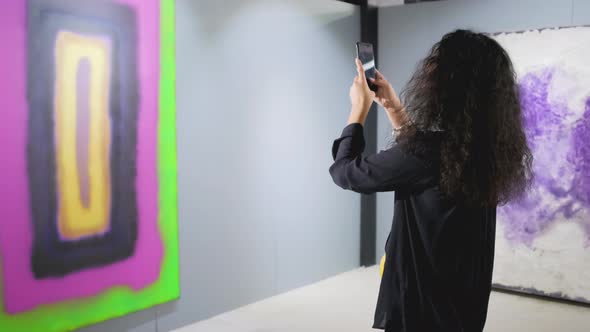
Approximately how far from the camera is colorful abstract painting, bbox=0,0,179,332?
238 cm

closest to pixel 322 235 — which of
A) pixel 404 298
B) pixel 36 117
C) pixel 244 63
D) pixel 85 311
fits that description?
pixel 244 63

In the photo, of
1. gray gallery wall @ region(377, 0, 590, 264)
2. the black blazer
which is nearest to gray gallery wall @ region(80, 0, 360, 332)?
gray gallery wall @ region(377, 0, 590, 264)

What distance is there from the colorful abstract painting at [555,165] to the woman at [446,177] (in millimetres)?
2146

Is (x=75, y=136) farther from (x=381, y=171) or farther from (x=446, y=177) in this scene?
(x=446, y=177)

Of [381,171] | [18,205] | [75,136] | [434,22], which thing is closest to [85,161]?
[75,136]

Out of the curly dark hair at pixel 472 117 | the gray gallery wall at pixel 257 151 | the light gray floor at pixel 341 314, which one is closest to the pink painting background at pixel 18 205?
the gray gallery wall at pixel 257 151

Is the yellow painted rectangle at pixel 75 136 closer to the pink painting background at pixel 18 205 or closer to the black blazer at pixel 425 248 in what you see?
the pink painting background at pixel 18 205

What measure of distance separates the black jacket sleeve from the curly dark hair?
5 centimetres

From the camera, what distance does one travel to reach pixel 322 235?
412 cm

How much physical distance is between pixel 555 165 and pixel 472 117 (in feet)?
7.83

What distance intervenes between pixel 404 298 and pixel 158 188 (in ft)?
5.70

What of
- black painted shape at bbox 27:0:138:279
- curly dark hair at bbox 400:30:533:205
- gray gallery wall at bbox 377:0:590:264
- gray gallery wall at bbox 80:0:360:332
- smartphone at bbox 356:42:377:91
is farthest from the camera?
gray gallery wall at bbox 377:0:590:264

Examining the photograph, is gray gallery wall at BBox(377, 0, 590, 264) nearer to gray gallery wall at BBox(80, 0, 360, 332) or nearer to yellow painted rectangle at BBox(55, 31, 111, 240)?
gray gallery wall at BBox(80, 0, 360, 332)

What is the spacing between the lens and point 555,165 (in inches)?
140
